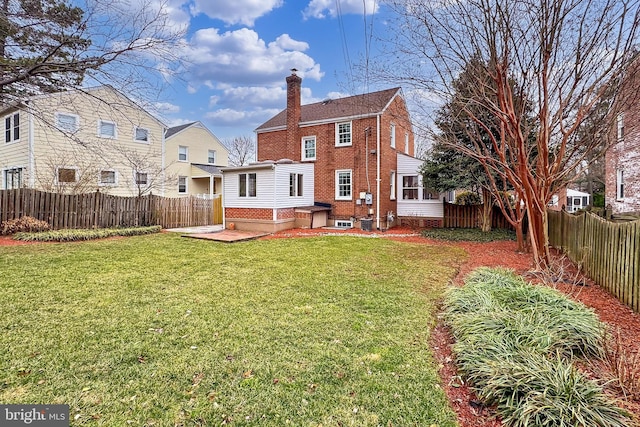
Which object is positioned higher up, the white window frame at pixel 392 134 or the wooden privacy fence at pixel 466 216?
the white window frame at pixel 392 134

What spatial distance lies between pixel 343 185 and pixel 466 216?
623cm

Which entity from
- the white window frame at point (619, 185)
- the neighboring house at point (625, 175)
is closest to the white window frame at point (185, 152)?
the neighboring house at point (625, 175)

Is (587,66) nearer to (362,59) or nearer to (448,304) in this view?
(362,59)

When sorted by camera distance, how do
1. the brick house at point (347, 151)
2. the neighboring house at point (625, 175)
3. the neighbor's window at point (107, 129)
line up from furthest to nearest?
the neighbor's window at point (107, 129)
the brick house at point (347, 151)
the neighboring house at point (625, 175)

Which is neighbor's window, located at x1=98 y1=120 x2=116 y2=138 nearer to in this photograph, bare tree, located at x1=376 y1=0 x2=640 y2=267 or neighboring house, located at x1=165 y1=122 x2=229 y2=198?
neighboring house, located at x1=165 y1=122 x2=229 y2=198

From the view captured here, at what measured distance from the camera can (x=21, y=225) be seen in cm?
1141

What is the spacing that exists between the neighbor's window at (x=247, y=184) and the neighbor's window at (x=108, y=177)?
858 cm

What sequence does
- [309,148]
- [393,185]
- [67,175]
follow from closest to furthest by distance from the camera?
[67,175] → [393,185] → [309,148]

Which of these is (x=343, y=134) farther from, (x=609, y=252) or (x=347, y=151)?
(x=609, y=252)

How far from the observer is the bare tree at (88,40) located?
611 centimetres

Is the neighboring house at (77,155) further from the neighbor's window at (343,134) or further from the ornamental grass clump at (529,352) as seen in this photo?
the ornamental grass clump at (529,352)

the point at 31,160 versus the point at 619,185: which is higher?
the point at 31,160

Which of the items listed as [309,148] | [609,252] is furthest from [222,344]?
[309,148]

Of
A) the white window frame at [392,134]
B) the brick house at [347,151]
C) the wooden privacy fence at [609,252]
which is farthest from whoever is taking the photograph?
→ the white window frame at [392,134]
